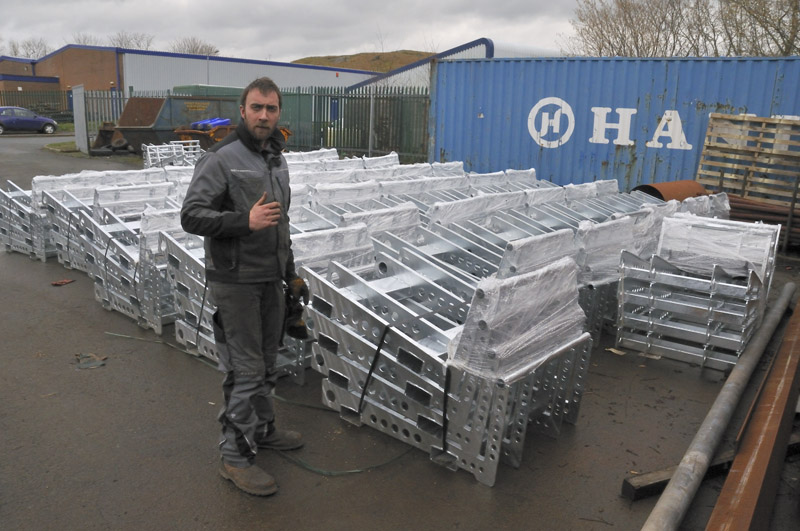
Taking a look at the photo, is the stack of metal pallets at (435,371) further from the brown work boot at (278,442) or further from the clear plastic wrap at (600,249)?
the clear plastic wrap at (600,249)

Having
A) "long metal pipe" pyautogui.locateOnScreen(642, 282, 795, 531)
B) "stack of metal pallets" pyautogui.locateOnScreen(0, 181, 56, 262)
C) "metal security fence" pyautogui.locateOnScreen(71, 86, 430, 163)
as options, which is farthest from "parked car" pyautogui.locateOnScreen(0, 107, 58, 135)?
"long metal pipe" pyautogui.locateOnScreen(642, 282, 795, 531)

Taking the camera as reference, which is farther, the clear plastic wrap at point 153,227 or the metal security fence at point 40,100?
the metal security fence at point 40,100

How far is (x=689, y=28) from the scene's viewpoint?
24.5m

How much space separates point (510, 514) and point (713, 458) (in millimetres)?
1398

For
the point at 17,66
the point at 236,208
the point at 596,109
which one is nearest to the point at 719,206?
the point at 596,109

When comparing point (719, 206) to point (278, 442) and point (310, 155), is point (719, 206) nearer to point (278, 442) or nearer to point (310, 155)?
point (310, 155)

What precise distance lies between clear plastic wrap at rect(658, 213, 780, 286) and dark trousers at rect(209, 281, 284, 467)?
4.12m

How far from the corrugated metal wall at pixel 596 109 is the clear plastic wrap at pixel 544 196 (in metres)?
5.07

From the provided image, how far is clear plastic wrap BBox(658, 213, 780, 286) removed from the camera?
5.75m

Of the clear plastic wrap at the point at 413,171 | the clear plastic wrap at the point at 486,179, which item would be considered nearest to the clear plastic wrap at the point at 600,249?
the clear plastic wrap at the point at 486,179

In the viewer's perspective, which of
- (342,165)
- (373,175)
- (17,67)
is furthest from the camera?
(17,67)

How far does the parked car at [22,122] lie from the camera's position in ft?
103

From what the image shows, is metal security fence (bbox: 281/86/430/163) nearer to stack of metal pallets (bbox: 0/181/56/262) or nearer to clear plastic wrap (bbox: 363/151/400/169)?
clear plastic wrap (bbox: 363/151/400/169)

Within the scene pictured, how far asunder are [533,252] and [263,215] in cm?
256
